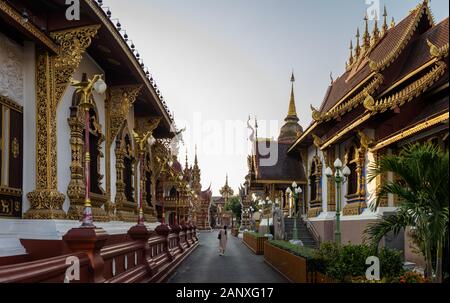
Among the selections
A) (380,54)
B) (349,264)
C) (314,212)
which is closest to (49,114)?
(349,264)

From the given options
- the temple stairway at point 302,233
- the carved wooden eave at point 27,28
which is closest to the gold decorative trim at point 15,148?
the carved wooden eave at point 27,28

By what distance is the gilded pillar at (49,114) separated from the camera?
8.57 m

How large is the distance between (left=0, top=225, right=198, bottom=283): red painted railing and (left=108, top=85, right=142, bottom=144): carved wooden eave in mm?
3412

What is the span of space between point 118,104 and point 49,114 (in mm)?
4745

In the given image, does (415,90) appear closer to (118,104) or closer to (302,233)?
(118,104)

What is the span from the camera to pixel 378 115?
1392cm

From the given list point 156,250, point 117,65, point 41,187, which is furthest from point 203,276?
point 117,65

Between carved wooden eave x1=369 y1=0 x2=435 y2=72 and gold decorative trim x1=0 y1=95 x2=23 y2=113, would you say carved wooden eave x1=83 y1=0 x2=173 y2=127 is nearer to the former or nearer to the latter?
gold decorative trim x1=0 y1=95 x2=23 y2=113

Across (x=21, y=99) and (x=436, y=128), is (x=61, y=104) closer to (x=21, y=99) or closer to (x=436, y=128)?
(x=21, y=99)

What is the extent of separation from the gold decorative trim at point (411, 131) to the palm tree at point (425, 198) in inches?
174

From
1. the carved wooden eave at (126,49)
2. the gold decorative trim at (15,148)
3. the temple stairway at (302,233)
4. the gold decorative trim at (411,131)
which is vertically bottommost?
the temple stairway at (302,233)

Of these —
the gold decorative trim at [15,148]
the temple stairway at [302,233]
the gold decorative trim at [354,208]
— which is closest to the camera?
the gold decorative trim at [15,148]

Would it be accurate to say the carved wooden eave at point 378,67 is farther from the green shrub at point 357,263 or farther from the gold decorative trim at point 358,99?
the green shrub at point 357,263

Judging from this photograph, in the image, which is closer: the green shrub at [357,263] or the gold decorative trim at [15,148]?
the green shrub at [357,263]
